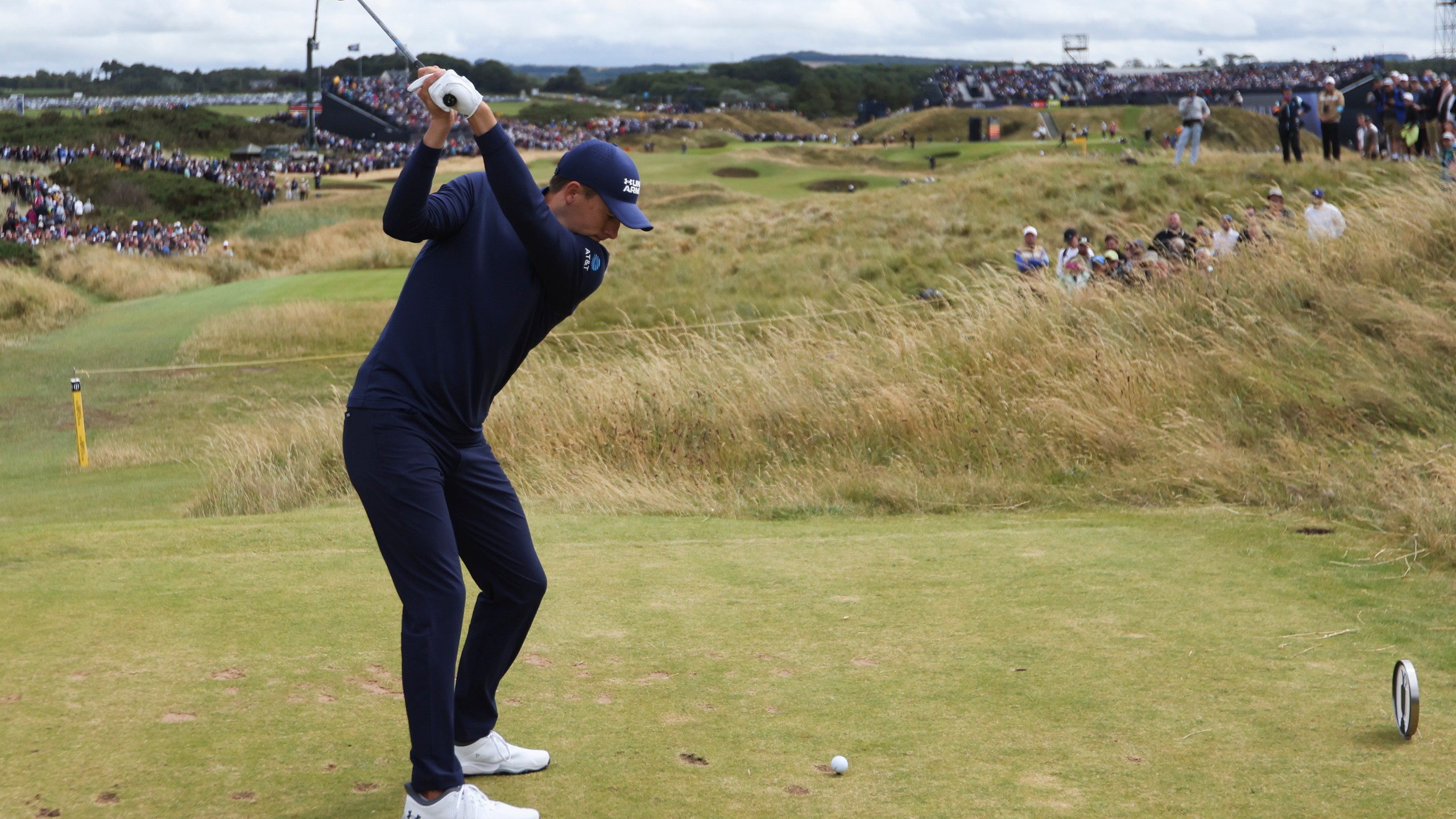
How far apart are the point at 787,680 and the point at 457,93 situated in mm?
2700

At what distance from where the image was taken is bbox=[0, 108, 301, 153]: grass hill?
79.6 meters

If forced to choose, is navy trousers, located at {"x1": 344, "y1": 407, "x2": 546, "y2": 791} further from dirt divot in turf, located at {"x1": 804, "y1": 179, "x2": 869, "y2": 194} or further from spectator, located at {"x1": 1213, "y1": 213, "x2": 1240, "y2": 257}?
dirt divot in turf, located at {"x1": 804, "y1": 179, "x2": 869, "y2": 194}

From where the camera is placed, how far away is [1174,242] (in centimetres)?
1518

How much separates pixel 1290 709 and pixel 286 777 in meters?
3.54

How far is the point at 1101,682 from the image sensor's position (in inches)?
191

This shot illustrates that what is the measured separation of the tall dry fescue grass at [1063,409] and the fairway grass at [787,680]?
5.92 ft

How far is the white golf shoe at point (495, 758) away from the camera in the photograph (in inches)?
155

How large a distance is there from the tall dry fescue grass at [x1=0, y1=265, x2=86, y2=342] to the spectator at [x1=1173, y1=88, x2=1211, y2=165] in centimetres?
2687

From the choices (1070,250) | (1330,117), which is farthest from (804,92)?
(1070,250)

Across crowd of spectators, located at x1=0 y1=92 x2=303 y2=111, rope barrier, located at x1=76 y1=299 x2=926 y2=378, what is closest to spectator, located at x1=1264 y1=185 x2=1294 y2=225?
rope barrier, located at x1=76 y1=299 x2=926 y2=378

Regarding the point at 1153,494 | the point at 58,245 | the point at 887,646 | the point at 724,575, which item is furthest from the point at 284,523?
the point at 58,245

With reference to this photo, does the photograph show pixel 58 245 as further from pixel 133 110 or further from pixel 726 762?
pixel 133 110

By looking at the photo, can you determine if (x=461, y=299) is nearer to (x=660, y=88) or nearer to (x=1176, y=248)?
(x=1176, y=248)

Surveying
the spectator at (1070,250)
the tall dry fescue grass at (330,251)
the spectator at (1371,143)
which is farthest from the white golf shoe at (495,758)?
the tall dry fescue grass at (330,251)
